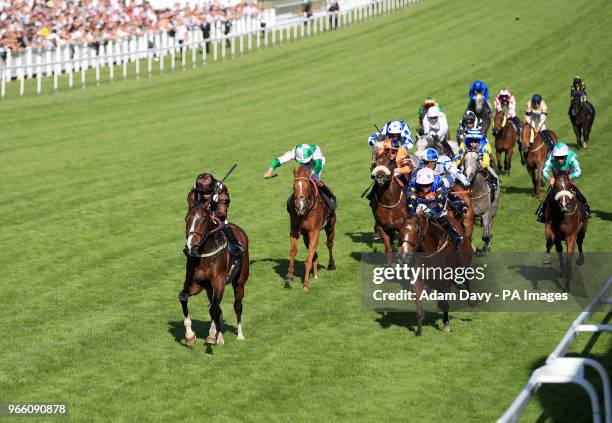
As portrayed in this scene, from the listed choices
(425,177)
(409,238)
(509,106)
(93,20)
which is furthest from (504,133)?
(93,20)

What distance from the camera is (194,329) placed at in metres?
15.2

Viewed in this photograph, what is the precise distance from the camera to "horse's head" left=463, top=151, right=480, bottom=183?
19141mm

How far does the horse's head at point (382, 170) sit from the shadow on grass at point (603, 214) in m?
6.81

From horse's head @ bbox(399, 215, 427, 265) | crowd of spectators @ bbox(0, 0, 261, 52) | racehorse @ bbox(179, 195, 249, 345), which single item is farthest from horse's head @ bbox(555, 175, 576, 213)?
crowd of spectators @ bbox(0, 0, 261, 52)

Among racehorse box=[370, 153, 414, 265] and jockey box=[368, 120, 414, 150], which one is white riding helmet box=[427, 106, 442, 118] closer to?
jockey box=[368, 120, 414, 150]

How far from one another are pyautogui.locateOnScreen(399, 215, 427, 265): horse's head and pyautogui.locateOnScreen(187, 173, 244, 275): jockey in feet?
6.64

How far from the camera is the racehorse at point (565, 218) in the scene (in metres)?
16.6

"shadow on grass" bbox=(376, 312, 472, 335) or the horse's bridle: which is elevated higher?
the horse's bridle

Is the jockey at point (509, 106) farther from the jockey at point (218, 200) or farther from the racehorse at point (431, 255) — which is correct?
the jockey at point (218, 200)

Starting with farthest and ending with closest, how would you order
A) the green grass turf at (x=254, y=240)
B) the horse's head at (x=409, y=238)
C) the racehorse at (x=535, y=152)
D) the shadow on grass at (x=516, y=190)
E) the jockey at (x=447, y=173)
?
the shadow on grass at (x=516, y=190) → the racehorse at (x=535, y=152) → the jockey at (x=447, y=173) → the horse's head at (x=409, y=238) → the green grass turf at (x=254, y=240)

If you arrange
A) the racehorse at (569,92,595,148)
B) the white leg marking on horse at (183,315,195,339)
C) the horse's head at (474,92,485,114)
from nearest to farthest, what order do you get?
the white leg marking on horse at (183,315,195,339) < the horse's head at (474,92,485,114) < the racehorse at (569,92,595,148)

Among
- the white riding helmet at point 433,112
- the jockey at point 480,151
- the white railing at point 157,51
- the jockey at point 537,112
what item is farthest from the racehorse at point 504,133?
the white railing at point 157,51

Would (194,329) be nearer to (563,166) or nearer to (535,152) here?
(563,166)

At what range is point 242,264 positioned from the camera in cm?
1441
